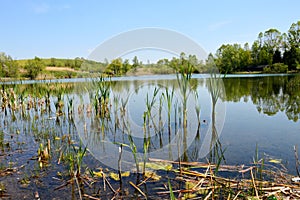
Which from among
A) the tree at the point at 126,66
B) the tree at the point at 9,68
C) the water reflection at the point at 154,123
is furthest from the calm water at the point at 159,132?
the tree at the point at 9,68

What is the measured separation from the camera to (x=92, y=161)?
156 inches

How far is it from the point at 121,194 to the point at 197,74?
2910 mm

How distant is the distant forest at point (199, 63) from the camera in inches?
175

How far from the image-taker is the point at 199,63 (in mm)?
4355

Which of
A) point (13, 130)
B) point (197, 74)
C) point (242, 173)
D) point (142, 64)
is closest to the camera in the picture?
point (242, 173)

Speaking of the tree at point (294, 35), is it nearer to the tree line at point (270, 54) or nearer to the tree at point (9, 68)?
the tree line at point (270, 54)

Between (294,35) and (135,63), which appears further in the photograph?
(294,35)

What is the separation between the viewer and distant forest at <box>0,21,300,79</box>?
14.6ft

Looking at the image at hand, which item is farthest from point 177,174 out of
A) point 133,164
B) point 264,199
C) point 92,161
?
point 92,161

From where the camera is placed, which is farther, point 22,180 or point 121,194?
point 22,180

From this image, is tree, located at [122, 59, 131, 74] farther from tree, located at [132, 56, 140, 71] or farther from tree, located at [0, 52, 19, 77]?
tree, located at [0, 52, 19, 77]

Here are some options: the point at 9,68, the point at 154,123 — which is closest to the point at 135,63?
the point at 154,123

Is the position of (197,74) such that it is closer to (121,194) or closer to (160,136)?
(160,136)

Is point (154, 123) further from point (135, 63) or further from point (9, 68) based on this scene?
point (9, 68)
